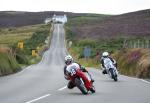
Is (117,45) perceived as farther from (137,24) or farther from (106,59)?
(106,59)

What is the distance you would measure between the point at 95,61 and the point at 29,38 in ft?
228

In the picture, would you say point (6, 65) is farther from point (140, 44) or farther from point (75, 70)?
point (75, 70)

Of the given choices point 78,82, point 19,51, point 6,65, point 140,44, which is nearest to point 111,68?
point 78,82

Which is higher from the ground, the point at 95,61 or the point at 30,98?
the point at 30,98

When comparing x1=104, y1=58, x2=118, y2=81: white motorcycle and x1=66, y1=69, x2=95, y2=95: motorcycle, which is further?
x1=104, y1=58, x2=118, y2=81: white motorcycle

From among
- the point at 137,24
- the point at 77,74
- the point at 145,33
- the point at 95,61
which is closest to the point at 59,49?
the point at 137,24

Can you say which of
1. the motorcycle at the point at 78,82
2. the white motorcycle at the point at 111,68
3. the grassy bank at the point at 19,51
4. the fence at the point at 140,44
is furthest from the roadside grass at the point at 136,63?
the motorcycle at the point at 78,82

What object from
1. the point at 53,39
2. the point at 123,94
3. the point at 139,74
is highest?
the point at 123,94

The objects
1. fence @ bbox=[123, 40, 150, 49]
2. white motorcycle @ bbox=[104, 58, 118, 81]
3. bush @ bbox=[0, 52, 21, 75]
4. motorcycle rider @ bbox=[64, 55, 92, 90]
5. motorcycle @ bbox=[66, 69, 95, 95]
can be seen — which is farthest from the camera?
fence @ bbox=[123, 40, 150, 49]

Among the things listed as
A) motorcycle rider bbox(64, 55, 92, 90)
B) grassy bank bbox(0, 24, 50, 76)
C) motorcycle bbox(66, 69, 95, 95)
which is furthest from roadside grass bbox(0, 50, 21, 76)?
motorcycle bbox(66, 69, 95, 95)

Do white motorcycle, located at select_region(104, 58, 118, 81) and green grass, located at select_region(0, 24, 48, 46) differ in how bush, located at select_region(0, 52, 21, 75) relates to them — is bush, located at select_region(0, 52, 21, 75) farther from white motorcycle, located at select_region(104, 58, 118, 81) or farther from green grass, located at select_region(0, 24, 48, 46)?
green grass, located at select_region(0, 24, 48, 46)

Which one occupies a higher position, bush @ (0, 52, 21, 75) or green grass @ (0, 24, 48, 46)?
bush @ (0, 52, 21, 75)

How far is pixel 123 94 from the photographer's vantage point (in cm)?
2292

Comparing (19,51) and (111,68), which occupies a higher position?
(111,68)
